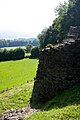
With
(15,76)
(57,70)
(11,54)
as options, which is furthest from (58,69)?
(11,54)

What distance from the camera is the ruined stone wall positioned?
19797 mm

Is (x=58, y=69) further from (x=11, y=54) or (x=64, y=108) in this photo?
(x=11, y=54)

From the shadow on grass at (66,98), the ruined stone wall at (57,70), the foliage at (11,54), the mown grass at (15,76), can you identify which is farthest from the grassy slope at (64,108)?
the foliage at (11,54)

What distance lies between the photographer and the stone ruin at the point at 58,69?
1980cm

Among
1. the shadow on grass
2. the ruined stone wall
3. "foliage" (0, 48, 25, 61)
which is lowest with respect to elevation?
"foliage" (0, 48, 25, 61)

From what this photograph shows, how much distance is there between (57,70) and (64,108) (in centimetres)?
517

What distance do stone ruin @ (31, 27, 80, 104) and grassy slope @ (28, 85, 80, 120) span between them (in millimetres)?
860

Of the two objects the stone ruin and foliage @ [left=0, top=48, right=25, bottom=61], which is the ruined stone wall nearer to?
the stone ruin

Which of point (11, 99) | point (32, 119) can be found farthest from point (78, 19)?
point (32, 119)

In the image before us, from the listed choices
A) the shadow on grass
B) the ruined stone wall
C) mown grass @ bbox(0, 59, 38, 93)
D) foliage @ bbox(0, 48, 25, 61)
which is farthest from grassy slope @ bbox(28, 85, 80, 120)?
foliage @ bbox(0, 48, 25, 61)

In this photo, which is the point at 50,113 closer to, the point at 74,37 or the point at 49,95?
the point at 49,95

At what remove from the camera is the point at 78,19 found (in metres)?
59.3

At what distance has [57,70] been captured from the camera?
20359 mm

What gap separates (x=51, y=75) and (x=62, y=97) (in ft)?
8.46
